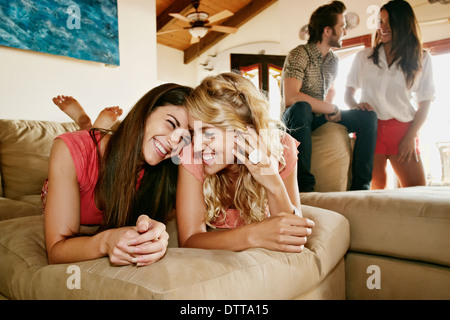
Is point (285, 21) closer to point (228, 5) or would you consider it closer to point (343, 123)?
point (228, 5)

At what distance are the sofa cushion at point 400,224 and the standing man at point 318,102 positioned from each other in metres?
0.50

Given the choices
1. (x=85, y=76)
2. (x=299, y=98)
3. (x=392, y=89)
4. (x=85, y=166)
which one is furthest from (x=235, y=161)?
(x=85, y=76)

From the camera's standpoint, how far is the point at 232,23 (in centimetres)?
671

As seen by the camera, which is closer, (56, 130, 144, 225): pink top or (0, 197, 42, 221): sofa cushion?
(56, 130, 144, 225): pink top

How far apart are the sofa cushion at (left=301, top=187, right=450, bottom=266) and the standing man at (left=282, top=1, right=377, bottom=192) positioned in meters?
0.50

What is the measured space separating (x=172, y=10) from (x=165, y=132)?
18.0 feet

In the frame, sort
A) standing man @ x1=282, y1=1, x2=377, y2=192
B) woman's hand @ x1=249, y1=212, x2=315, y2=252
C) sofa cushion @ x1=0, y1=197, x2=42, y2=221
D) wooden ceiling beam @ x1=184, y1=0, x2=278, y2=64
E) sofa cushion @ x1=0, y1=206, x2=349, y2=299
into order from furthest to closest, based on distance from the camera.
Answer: wooden ceiling beam @ x1=184, y1=0, x2=278, y2=64 → standing man @ x1=282, y1=1, x2=377, y2=192 → sofa cushion @ x1=0, y1=197, x2=42, y2=221 → woman's hand @ x1=249, y1=212, x2=315, y2=252 → sofa cushion @ x1=0, y1=206, x2=349, y2=299

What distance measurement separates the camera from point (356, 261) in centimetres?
124

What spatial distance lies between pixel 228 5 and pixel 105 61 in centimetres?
424

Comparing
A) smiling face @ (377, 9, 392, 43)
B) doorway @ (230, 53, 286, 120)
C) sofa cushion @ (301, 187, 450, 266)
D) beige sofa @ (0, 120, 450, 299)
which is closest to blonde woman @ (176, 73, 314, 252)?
beige sofa @ (0, 120, 450, 299)

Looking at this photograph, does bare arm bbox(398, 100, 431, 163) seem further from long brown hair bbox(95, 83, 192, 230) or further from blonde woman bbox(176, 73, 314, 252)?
long brown hair bbox(95, 83, 192, 230)

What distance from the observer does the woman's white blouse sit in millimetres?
1924

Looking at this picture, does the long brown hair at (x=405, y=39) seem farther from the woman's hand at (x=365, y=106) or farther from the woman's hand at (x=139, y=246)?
the woman's hand at (x=139, y=246)
